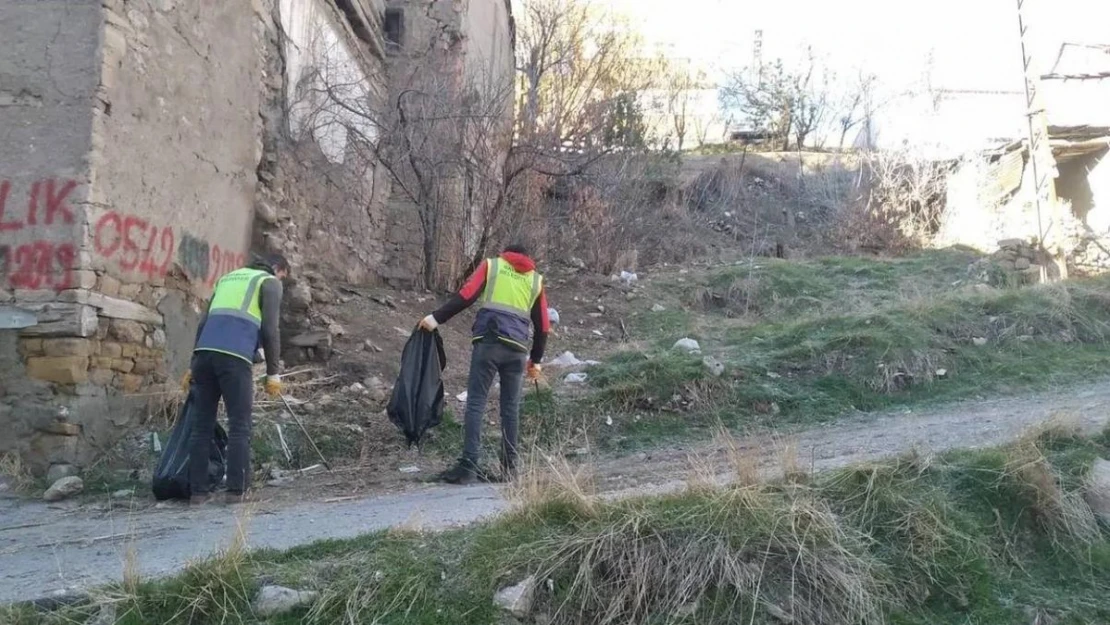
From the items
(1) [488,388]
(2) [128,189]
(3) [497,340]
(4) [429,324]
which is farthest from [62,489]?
(3) [497,340]

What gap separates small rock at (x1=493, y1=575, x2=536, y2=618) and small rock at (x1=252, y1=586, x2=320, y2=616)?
720 millimetres

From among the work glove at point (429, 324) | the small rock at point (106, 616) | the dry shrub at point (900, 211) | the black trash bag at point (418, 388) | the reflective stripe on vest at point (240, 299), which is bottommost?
the small rock at point (106, 616)

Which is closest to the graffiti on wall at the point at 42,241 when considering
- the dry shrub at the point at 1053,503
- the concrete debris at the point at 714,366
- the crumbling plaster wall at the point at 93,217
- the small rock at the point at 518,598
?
the crumbling plaster wall at the point at 93,217

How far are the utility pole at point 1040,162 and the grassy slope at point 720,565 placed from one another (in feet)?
36.1

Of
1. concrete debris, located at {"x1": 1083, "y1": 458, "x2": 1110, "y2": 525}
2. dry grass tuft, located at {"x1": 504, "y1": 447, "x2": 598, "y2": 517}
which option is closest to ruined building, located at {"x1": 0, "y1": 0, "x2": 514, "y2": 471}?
dry grass tuft, located at {"x1": 504, "y1": 447, "x2": 598, "y2": 517}

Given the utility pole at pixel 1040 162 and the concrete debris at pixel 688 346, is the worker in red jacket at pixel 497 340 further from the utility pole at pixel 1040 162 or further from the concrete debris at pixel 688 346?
the utility pole at pixel 1040 162

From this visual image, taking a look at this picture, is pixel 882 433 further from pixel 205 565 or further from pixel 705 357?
pixel 205 565

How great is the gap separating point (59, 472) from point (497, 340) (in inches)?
116

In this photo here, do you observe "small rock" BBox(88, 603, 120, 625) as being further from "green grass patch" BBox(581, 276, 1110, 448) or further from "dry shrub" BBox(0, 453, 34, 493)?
"green grass patch" BBox(581, 276, 1110, 448)

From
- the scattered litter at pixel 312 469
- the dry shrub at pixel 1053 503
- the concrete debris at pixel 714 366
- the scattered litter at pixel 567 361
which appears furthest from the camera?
the scattered litter at pixel 567 361

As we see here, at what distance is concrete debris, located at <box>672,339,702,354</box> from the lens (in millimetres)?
8648

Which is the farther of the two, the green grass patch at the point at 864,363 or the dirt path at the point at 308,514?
the green grass patch at the point at 864,363

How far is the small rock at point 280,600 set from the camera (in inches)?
138

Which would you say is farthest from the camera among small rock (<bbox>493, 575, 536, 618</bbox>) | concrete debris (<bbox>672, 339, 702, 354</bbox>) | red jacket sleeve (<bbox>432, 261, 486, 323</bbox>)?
concrete debris (<bbox>672, 339, 702, 354</bbox>)
